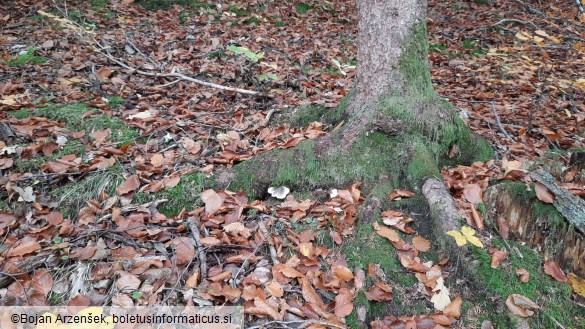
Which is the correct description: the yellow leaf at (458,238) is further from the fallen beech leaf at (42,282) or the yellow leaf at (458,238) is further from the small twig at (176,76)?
the small twig at (176,76)

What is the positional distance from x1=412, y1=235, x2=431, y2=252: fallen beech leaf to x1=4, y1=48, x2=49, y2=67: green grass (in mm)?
4970

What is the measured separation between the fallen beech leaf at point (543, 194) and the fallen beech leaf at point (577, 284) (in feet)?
1.50

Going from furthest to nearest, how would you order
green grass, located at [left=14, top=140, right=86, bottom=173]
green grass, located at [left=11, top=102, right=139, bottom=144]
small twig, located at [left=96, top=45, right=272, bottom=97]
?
1. small twig, located at [left=96, top=45, right=272, bottom=97]
2. green grass, located at [left=11, top=102, right=139, bottom=144]
3. green grass, located at [left=14, top=140, right=86, bottom=173]

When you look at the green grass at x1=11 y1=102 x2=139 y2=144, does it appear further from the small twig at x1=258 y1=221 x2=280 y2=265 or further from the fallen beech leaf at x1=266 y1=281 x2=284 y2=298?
the fallen beech leaf at x1=266 y1=281 x2=284 y2=298

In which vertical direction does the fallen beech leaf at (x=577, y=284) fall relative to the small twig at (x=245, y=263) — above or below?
above

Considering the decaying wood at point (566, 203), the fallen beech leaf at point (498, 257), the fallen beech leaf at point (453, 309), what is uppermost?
the decaying wood at point (566, 203)

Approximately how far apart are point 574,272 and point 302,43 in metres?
5.34

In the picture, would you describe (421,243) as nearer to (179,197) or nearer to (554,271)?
(554,271)

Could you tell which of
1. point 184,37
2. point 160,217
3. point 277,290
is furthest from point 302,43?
point 277,290

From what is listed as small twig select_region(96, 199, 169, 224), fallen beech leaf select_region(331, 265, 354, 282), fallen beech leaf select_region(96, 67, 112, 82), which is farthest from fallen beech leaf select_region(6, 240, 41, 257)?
fallen beech leaf select_region(96, 67, 112, 82)

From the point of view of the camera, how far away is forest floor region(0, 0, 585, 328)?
2330mm

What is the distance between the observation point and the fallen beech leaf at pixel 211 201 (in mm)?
2916

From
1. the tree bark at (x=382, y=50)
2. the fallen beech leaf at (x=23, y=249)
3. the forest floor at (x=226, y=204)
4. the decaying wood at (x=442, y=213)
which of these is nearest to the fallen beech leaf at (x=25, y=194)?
the forest floor at (x=226, y=204)

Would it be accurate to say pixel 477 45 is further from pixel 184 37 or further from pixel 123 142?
pixel 123 142
